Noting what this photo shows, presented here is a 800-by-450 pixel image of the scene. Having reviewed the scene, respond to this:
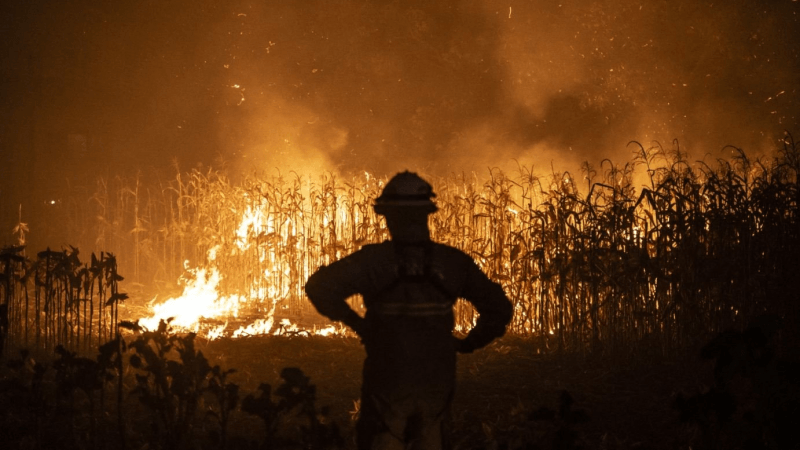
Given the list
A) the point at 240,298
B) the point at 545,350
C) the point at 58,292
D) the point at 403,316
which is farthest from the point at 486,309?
the point at 240,298

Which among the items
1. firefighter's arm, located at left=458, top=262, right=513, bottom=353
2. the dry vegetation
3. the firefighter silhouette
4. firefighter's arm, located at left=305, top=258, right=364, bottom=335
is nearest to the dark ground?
the dry vegetation


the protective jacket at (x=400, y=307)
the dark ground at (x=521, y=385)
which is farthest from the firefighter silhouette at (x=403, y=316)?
the dark ground at (x=521, y=385)

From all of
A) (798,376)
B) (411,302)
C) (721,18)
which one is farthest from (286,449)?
(721,18)

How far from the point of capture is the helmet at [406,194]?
3.60 metres

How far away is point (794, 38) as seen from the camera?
2136 centimetres

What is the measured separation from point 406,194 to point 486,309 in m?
0.71

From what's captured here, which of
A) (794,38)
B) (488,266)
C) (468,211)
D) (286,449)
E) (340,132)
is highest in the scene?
(794,38)

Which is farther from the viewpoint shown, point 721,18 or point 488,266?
point 721,18

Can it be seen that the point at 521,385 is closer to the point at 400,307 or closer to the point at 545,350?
the point at 545,350

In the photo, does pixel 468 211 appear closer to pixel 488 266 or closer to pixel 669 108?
pixel 488 266

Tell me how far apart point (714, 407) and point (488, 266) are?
5576mm

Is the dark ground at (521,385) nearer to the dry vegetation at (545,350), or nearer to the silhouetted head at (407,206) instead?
the dry vegetation at (545,350)

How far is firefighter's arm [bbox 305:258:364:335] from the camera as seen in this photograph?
3607 millimetres

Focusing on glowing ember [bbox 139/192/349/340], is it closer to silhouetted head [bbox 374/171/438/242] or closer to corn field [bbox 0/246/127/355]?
corn field [bbox 0/246/127/355]
